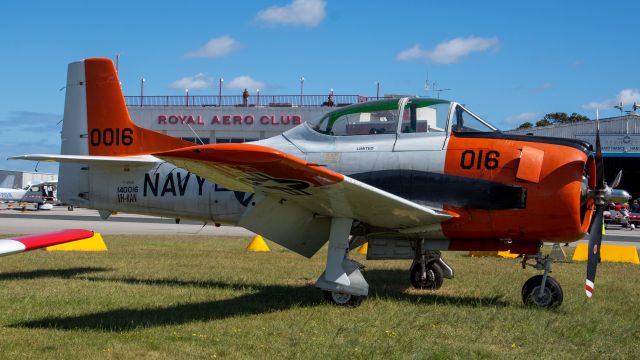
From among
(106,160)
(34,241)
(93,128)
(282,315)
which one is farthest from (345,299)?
(93,128)

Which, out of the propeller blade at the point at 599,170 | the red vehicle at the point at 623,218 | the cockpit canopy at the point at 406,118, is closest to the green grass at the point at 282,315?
the propeller blade at the point at 599,170

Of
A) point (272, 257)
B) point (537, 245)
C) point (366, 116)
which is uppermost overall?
point (366, 116)

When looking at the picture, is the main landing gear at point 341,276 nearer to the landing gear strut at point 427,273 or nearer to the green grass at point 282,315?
the green grass at point 282,315

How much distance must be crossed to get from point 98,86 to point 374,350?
7.54 m

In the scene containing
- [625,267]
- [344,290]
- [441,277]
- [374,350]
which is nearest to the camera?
[374,350]

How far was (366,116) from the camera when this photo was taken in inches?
355

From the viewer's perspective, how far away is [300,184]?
7.49 meters

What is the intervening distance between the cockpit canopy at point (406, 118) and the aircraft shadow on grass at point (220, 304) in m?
2.24

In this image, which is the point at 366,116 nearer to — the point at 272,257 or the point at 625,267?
the point at 272,257

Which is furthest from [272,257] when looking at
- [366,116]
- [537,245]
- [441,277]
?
[537,245]

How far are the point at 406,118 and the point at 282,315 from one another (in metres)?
3.07

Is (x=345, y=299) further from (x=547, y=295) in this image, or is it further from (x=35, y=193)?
(x=35, y=193)

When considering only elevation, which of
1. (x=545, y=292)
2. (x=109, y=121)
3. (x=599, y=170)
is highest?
(x=109, y=121)

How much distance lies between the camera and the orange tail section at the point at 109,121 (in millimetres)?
11016
